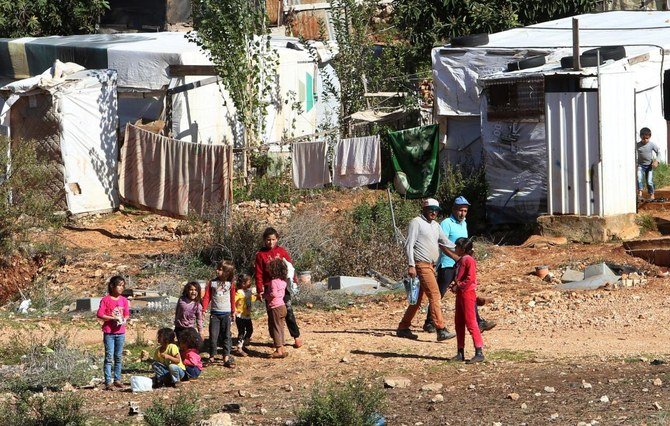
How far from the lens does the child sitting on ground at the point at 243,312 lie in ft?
41.7

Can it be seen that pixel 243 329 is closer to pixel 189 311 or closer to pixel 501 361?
pixel 189 311

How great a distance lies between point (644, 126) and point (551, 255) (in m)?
3.92

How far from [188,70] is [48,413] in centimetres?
1375

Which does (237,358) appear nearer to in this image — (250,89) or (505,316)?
(505,316)

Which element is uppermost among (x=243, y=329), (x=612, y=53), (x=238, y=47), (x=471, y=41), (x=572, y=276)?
(x=238, y=47)

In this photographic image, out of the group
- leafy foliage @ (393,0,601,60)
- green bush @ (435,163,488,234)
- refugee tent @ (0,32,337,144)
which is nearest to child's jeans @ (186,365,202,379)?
green bush @ (435,163,488,234)

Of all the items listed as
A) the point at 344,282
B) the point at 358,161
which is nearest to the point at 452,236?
the point at 344,282

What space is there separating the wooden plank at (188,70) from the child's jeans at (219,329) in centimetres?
1109

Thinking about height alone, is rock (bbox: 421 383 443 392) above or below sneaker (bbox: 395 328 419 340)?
above

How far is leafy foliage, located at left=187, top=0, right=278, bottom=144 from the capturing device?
21859 millimetres

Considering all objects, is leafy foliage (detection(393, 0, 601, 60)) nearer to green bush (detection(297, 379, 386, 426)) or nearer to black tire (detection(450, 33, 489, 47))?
black tire (detection(450, 33, 489, 47))

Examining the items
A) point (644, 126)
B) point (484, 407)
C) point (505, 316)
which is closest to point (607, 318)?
point (505, 316)

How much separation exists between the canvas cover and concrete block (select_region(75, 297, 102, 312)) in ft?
12.7

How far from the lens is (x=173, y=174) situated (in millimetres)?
20484
